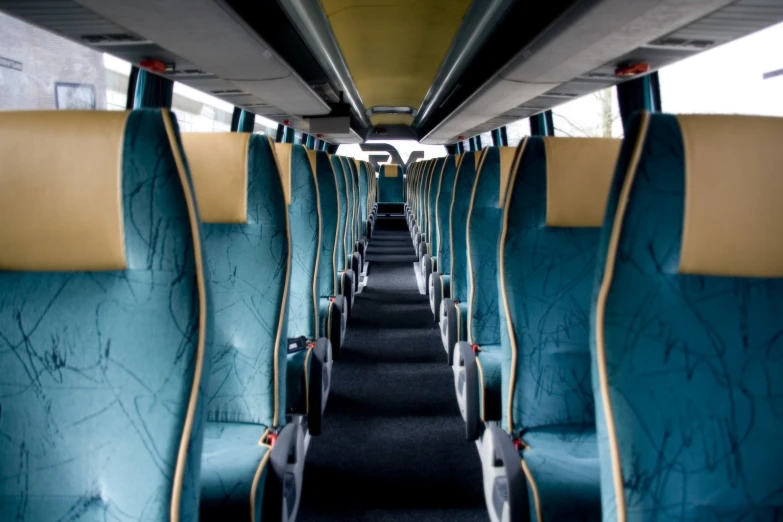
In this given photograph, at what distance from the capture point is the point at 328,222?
3580mm

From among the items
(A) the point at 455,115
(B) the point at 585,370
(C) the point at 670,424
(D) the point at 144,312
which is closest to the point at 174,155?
(D) the point at 144,312

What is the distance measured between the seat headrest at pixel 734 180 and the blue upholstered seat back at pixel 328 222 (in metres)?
2.51

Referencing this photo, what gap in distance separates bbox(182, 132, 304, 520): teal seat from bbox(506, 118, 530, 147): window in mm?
6976

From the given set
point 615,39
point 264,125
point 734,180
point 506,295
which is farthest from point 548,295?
point 264,125

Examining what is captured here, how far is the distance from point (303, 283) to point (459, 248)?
1.16 metres

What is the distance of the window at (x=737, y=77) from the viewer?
273 centimetres

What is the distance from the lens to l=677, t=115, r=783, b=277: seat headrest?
100 cm

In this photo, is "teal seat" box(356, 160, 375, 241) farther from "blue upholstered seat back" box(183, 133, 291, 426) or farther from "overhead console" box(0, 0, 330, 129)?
"blue upholstered seat back" box(183, 133, 291, 426)

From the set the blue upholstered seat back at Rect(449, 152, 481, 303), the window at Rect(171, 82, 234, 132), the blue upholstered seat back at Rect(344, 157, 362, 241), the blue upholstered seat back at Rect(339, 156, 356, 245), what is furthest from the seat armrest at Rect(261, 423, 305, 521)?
the blue upholstered seat back at Rect(344, 157, 362, 241)

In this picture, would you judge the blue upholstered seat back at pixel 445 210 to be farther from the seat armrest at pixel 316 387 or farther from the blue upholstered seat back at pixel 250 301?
the blue upholstered seat back at pixel 250 301

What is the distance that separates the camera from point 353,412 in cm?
362

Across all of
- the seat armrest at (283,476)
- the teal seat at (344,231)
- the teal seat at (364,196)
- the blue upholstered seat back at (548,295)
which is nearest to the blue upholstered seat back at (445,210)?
the teal seat at (344,231)

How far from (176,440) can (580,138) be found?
1472 millimetres

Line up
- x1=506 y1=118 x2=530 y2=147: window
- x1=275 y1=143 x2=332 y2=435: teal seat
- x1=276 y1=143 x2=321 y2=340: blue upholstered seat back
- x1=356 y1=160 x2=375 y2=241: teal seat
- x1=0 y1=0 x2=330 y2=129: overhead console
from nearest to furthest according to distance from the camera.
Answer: x1=275 y1=143 x2=332 y2=435: teal seat < x1=276 y1=143 x2=321 y2=340: blue upholstered seat back < x1=0 y1=0 x2=330 y2=129: overhead console < x1=356 y1=160 x2=375 y2=241: teal seat < x1=506 y1=118 x2=530 y2=147: window
